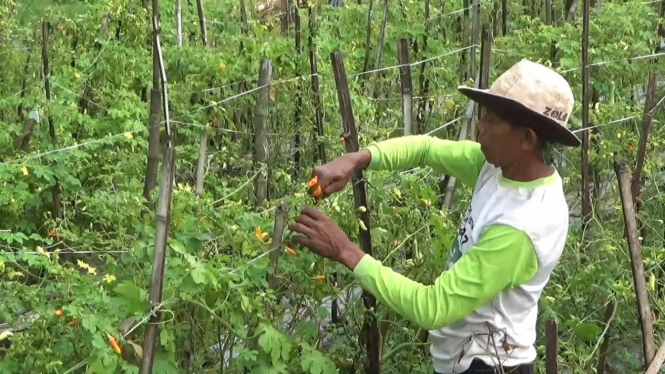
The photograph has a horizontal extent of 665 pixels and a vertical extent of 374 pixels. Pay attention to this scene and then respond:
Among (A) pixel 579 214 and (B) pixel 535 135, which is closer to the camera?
(B) pixel 535 135

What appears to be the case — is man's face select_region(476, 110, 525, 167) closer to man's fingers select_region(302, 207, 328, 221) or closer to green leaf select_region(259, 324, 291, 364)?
man's fingers select_region(302, 207, 328, 221)

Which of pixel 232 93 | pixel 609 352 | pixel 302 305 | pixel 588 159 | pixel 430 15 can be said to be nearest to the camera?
pixel 302 305

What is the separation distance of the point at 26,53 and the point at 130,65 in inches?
36.7

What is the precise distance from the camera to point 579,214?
358 centimetres

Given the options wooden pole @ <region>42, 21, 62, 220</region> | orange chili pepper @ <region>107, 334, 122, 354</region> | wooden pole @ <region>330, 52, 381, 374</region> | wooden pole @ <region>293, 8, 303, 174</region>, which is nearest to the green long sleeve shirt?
wooden pole @ <region>330, 52, 381, 374</region>

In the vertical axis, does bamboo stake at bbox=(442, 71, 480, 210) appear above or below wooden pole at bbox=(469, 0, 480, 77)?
below

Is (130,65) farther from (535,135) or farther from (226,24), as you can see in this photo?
(535,135)

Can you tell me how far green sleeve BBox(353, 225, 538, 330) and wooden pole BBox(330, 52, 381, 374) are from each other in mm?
450

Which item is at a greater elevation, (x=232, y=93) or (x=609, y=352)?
(x=232, y=93)

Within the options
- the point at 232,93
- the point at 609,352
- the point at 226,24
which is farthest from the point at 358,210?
the point at 226,24

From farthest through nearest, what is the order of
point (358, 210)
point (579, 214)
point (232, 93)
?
point (232, 93), point (579, 214), point (358, 210)

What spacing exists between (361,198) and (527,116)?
628 millimetres

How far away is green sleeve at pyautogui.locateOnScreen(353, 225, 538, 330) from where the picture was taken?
1.87m

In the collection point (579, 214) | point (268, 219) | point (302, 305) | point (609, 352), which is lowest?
point (609, 352)
